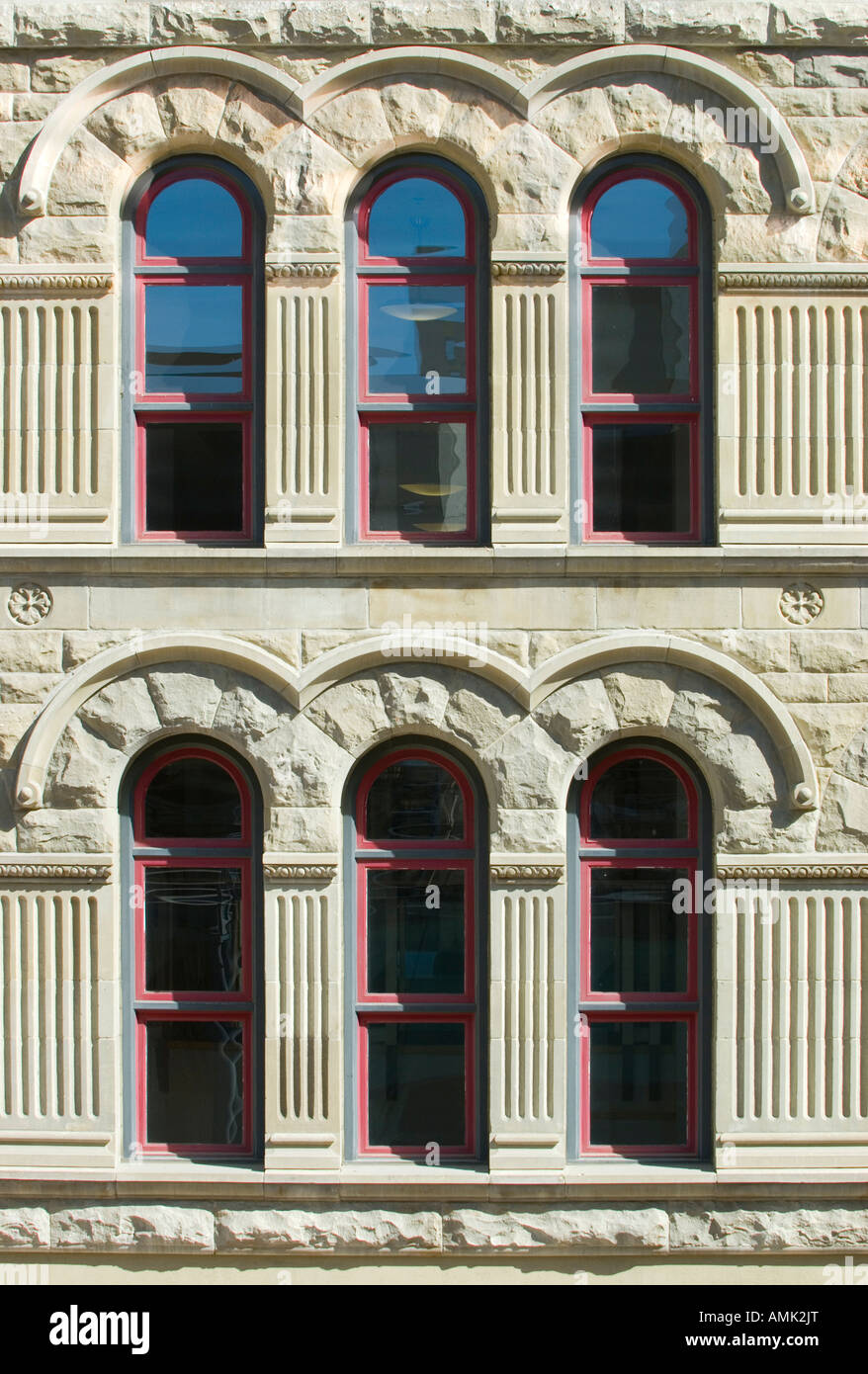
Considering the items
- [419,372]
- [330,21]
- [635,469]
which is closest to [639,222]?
[635,469]

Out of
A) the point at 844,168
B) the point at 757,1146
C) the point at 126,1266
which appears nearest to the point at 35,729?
the point at 126,1266

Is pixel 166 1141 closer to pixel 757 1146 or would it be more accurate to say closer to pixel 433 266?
pixel 757 1146

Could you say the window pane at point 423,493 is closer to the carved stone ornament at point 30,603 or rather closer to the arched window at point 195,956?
the arched window at point 195,956

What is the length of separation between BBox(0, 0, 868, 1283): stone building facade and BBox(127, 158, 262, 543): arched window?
255 mm

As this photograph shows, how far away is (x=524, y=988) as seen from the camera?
25.8 feet

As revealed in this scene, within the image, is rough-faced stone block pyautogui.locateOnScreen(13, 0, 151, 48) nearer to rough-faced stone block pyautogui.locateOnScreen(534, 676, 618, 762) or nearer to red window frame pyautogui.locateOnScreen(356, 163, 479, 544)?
red window frame pyautogui.locateOnScreen(356, 163, 479, 544)

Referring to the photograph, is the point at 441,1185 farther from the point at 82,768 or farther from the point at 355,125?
the point at 355,125

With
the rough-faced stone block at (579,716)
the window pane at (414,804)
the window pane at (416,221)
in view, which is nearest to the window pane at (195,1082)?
the window pane at (414,804)

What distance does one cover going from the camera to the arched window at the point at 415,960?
8.03 m

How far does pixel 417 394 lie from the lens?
8.11m

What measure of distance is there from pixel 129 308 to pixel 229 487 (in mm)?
1364

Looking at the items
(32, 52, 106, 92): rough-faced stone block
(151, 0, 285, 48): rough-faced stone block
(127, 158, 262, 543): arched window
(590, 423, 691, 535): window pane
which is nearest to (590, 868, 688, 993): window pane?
(590, 423, 691, 535): window pane

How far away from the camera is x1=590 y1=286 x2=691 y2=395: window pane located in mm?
8094

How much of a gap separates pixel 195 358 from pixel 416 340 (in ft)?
4.97
